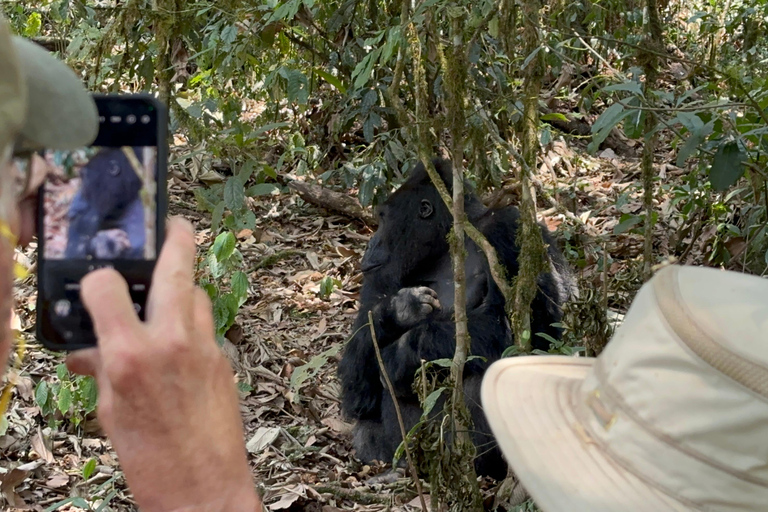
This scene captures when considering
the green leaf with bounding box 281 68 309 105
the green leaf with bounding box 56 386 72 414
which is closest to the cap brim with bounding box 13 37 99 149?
the green leaf with bounding box 56 386 72 414

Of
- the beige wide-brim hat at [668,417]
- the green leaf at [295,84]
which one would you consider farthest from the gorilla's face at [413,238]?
the beige wide-brim hat at [668,417]

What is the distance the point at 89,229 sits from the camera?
1165mm

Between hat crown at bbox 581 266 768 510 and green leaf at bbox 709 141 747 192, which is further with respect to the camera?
green leaf at bbox 709 141 747 192

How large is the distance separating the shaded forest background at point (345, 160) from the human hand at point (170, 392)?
6.49 feet

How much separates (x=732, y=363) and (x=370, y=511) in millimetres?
2883

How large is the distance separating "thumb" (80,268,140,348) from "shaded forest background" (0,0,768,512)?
80.8 inches

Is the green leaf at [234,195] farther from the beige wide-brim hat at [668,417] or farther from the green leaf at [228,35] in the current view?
the beige wide-brim hat at [668,417]

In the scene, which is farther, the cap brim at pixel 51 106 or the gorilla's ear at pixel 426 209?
the gorilla's ear at pixel 426 209

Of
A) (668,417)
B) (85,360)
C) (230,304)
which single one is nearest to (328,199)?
(230,304)

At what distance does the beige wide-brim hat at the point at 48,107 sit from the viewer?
0.84m

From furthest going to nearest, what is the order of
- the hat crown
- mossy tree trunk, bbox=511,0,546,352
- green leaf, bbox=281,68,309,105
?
green leaf, bbox=281,68,309,105
mossy tree trunk, bbox=511,0,546,352
the hat crown

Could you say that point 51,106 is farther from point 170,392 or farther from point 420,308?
point 420,308

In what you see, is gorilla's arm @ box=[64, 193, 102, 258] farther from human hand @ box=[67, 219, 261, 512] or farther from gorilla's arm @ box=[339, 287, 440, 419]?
gorilla's arm @ box=[339, 287, 440, 419]

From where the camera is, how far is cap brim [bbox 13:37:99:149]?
86cm
